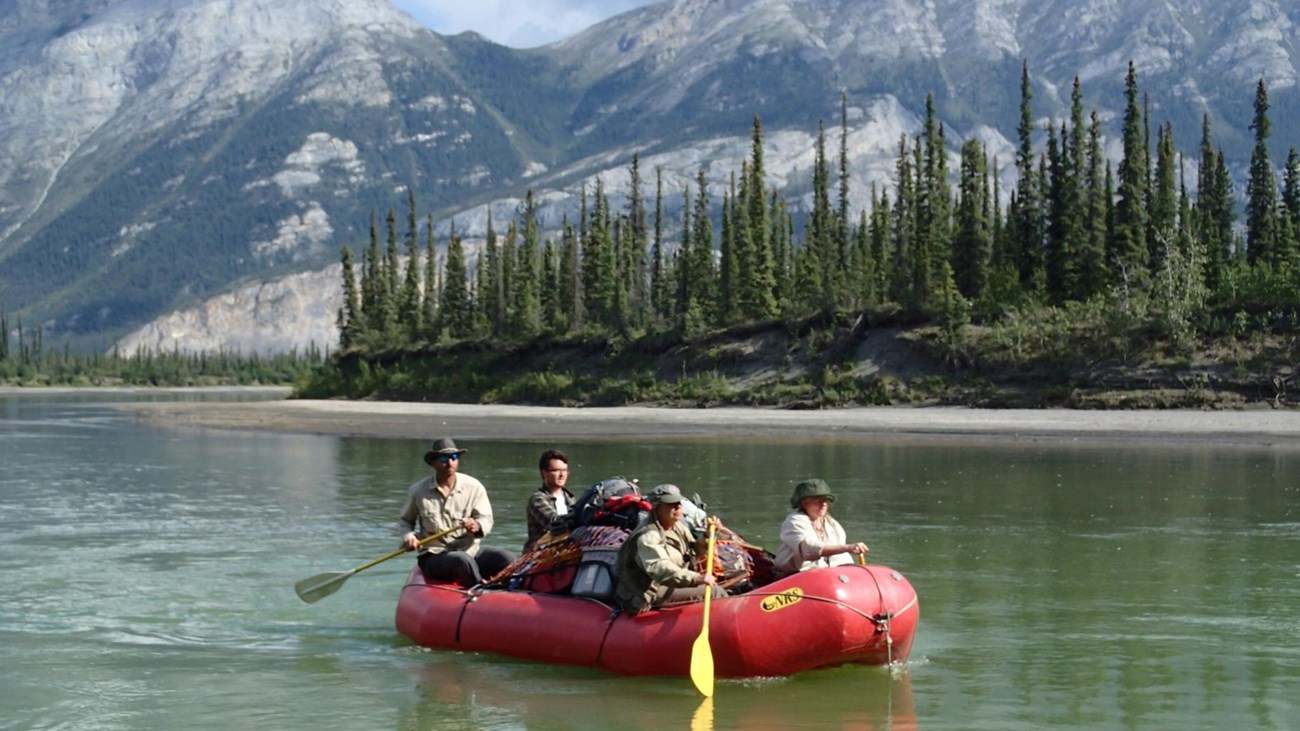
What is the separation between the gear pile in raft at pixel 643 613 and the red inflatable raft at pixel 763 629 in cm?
1

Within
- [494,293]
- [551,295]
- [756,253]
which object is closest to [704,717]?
[756,253]

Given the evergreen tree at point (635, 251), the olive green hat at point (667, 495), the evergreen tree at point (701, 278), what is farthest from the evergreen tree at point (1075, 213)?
the olive green hat at point (667, 495)

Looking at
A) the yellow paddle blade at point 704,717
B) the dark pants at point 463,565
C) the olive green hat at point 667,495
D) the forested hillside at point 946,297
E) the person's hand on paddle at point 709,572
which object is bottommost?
the yellow paddle blade at point 704,717

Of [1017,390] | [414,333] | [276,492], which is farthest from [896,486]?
[414,333]

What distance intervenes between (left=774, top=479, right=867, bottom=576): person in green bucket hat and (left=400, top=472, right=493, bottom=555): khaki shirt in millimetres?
3877

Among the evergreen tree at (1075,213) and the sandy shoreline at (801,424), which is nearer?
the sandy shoreline at (801,424)

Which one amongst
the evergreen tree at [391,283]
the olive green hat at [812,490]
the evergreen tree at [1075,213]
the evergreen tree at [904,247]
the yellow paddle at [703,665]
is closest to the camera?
the yellow paddle at [703,665]

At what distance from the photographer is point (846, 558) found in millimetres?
16812

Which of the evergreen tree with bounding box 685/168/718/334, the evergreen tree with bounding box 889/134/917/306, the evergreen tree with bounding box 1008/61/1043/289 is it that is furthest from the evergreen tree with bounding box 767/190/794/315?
the evergreen tree with bounding box 1008/61/1043/289

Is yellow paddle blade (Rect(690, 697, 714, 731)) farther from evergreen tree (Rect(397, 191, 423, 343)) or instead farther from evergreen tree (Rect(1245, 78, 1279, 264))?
evergreen tree (Rect(397, 191, 423, 343))

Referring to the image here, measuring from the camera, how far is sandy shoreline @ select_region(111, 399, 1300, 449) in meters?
51.0

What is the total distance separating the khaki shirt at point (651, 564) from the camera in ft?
51.5

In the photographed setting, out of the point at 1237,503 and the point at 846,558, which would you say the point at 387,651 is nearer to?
the point at 846,558

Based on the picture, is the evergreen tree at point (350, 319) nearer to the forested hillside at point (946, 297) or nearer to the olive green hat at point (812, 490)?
the forested hillside at point (946, 297)
